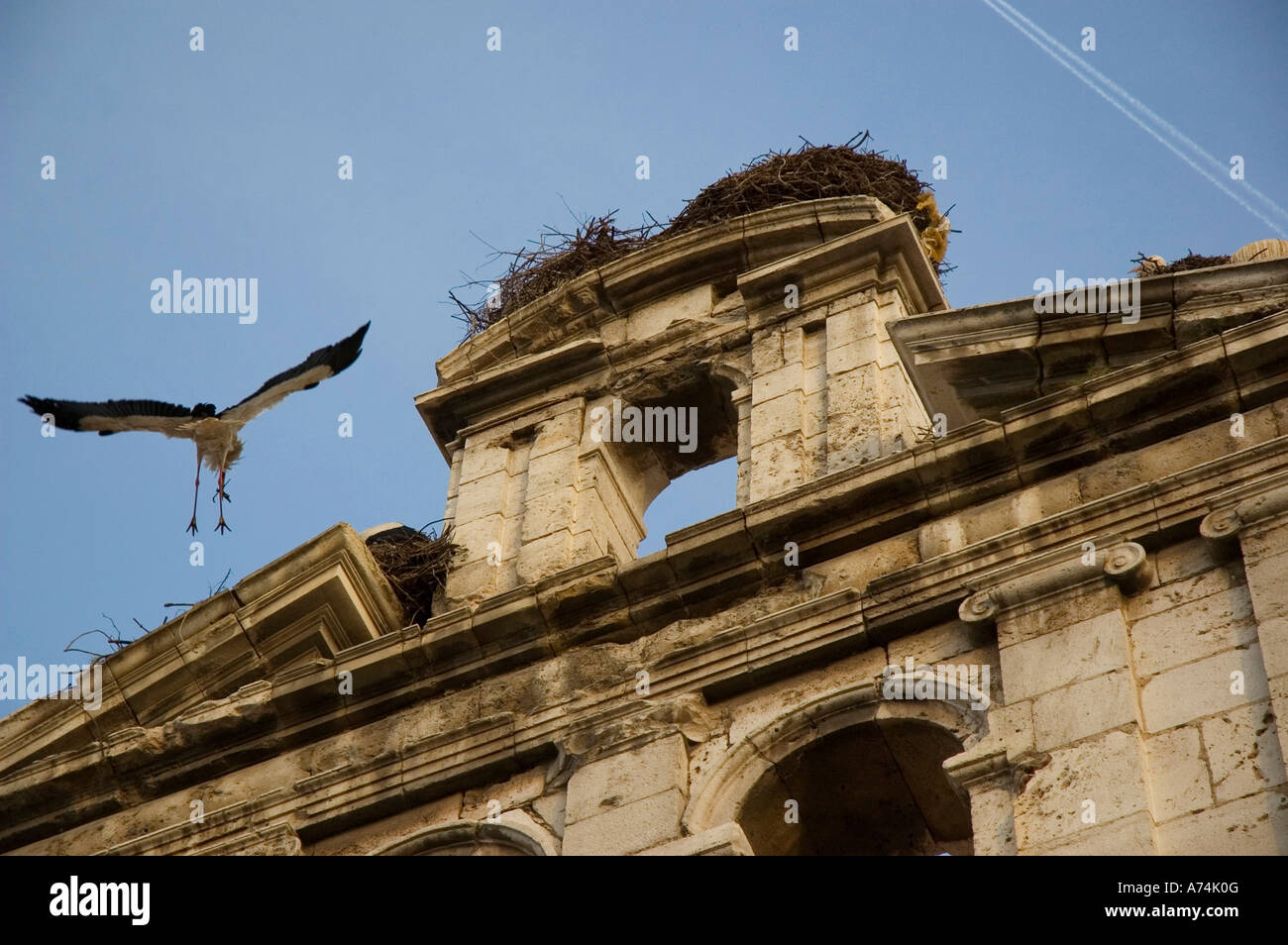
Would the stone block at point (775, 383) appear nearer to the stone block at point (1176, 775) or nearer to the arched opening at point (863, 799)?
the arched opening at point (863, 799)

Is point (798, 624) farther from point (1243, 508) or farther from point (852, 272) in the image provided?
point (852, 272)

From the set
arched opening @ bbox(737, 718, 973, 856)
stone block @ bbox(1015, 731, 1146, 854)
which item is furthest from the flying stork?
stone block @ bbox(1015, 731, 1146, 854)

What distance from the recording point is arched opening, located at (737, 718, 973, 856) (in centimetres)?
1219

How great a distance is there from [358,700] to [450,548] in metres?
1.82

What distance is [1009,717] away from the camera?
11.5m

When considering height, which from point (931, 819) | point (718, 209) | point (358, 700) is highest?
point (718, 209)

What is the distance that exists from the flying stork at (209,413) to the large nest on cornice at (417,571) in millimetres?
1112

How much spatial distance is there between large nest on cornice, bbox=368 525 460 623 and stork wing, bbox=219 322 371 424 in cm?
107

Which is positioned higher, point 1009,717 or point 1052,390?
point 1052,390

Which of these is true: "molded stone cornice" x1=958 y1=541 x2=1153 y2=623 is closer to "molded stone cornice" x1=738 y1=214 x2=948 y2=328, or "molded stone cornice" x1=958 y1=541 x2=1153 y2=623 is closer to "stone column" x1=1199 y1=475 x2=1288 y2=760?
"stone column" x1=1199 y1=475 x2=1288 y2=760

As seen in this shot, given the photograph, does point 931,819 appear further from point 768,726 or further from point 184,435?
point 184,435

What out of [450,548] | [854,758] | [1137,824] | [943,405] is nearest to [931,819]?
[854,758]
